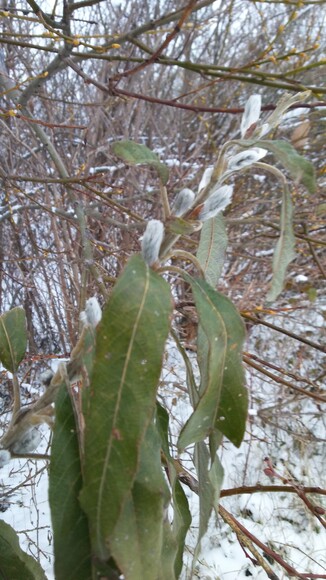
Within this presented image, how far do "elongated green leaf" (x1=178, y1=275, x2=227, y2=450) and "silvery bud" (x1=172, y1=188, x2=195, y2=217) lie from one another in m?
0.11

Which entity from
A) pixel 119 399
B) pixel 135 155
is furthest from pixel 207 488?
pixel 135 155

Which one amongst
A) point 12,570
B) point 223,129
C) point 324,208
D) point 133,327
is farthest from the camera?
point 223,129

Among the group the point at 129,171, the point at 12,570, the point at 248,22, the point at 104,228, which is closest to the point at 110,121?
the point at 129,171

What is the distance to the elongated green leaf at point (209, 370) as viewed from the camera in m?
0.56

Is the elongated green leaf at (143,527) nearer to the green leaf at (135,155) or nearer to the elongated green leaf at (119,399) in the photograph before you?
the elongated green leaf at (119,399)

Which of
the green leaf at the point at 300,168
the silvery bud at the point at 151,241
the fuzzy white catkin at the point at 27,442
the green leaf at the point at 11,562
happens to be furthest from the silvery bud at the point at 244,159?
the green leaf at the point at 11,562

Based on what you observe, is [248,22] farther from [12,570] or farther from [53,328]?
[12,570]

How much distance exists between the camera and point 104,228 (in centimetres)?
308

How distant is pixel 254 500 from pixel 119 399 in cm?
290

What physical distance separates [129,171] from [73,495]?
2.95 metres

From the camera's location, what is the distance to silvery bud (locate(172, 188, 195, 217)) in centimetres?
61

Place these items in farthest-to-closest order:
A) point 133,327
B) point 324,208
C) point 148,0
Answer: point 148,0, point 324,208, point 133,327

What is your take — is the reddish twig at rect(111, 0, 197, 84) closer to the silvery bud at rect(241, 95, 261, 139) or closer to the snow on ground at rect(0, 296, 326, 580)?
the silvery bud at rect(241, 95, 261, 139)

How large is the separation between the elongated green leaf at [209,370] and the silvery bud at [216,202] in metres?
0.11
